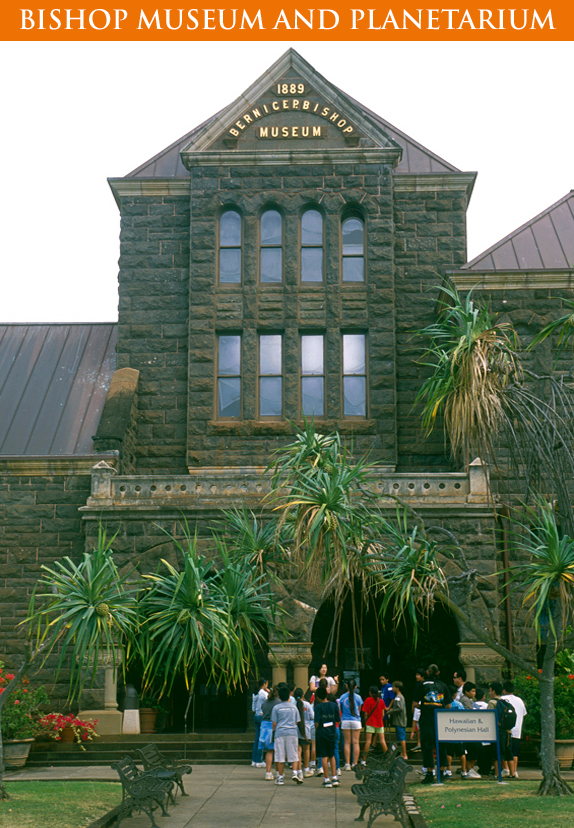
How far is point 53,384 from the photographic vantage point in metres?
25.3

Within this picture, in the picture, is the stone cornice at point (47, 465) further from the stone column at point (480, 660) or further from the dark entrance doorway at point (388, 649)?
the stone column at point (480, 660)

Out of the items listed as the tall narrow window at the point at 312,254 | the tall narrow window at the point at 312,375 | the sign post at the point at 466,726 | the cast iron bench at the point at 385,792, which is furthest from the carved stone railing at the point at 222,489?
the cast iron bench at the point at 385,792

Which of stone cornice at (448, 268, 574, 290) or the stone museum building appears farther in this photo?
the stone museum building

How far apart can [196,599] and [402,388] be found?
10378mm

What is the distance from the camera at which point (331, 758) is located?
609 inches

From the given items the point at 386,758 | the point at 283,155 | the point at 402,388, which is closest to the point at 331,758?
the point at 386,758

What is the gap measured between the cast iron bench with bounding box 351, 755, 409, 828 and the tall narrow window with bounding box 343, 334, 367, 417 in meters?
12.2

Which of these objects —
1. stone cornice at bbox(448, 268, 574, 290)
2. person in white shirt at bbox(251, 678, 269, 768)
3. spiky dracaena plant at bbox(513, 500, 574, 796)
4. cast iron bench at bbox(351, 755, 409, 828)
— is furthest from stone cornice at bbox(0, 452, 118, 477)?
cast iron bench at bbox(351, 755, 409, 828)

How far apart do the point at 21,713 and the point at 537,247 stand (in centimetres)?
1577

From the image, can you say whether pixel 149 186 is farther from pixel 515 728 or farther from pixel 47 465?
pixel 515 728

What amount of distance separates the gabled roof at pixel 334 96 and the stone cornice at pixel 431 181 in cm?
45

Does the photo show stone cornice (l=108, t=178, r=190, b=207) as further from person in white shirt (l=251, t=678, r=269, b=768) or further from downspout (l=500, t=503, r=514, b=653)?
person in white shirt (l=251, t=678, r=269, b=768)

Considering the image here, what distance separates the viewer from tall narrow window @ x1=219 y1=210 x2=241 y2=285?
24500 millimetres
